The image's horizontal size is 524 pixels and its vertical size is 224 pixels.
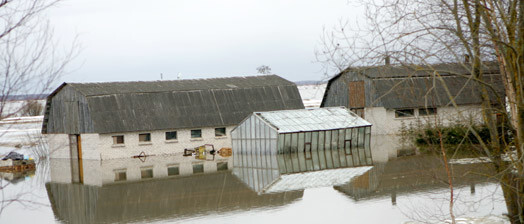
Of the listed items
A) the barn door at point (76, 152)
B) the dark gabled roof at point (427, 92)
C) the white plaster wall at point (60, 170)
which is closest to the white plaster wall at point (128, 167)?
the white plaster wall at point (60, 170)

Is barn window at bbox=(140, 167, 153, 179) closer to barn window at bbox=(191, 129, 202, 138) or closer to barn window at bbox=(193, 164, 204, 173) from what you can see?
barn window at bbox=(193, 164, 204, 173)

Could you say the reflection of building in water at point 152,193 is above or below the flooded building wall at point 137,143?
below

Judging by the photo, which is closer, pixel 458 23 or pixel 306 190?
pixel 458 23

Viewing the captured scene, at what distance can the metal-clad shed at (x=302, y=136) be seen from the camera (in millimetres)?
34406

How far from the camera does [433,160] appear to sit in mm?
26188

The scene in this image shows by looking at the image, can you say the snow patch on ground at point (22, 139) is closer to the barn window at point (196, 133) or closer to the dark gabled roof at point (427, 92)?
the dark gabled roof at point (427, 92)

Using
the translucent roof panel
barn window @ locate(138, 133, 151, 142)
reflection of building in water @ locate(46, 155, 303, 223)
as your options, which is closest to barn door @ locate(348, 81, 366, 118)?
the translucent roof panel

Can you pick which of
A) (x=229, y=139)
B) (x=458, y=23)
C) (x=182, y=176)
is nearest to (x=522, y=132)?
(x=458, y=23)

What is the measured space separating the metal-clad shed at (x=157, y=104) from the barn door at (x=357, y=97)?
3908 millimetres

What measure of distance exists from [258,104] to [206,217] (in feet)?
84.2

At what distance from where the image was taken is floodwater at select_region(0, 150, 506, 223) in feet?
57.5

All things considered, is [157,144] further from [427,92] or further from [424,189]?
[427,92]

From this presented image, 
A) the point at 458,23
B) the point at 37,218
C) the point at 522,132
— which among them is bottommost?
the point at 37,218

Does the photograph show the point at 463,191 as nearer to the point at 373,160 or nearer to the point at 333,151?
the point at 373,160
